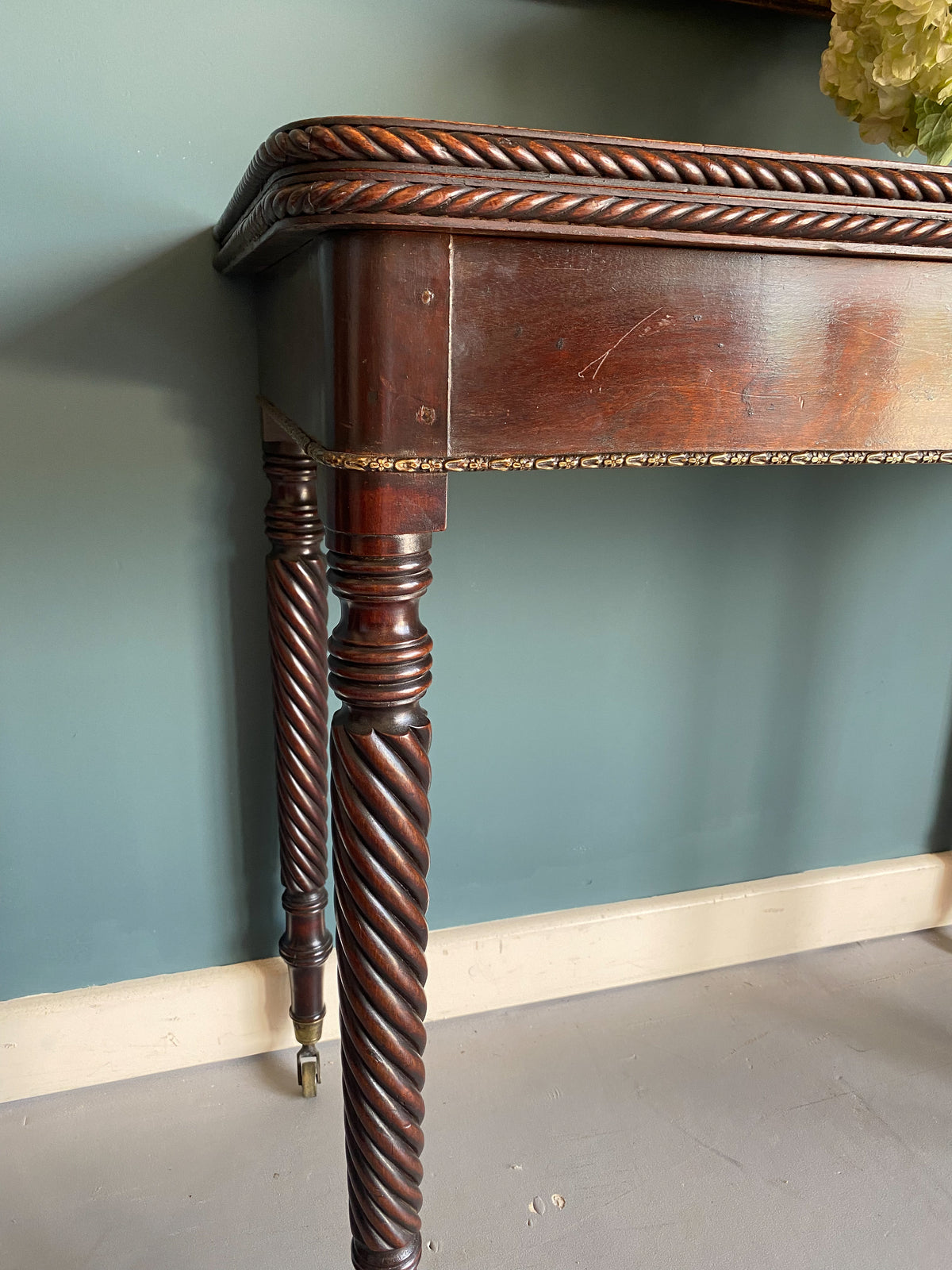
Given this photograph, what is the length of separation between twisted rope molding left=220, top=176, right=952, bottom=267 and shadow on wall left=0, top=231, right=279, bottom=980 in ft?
1.18

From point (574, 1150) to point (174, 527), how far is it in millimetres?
769

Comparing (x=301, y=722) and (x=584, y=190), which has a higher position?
(x=584, y=190)

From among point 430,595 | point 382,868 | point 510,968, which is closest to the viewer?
point 382,868

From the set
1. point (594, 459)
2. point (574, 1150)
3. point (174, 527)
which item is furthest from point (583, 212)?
point (574, 1150)

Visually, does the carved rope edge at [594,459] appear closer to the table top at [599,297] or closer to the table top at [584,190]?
the table top at [599,297]

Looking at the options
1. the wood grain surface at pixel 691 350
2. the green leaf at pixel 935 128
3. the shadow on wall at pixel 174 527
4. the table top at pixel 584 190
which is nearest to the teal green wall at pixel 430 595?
the shadow on wall at pixel 174 527

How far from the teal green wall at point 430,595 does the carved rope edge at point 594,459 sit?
364 mm

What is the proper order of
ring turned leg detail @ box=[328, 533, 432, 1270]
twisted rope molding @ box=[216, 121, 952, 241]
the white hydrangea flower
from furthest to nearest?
the white hydrangea flower < ring turned leg detail @ box=[328, 533, 432, 1270] < twisted rope molding @ box=[216, 121, 952, 241]

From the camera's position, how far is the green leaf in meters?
0.77

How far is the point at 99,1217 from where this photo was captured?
89 cm

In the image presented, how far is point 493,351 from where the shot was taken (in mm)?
528

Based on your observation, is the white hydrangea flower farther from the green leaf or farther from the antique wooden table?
the antique wooden table

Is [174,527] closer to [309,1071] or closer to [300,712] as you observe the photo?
[300,712]

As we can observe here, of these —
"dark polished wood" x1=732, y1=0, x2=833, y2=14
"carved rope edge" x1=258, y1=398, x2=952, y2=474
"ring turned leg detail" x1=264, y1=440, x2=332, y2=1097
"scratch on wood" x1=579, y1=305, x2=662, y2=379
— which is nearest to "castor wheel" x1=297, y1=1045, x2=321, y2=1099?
"ring turned leg detail" x1=264, y1=440, x2=332, y2=1097
